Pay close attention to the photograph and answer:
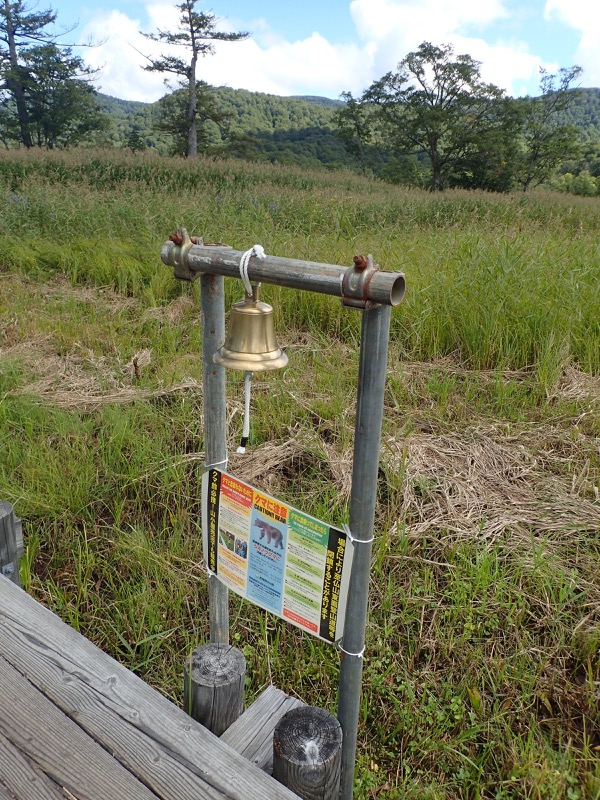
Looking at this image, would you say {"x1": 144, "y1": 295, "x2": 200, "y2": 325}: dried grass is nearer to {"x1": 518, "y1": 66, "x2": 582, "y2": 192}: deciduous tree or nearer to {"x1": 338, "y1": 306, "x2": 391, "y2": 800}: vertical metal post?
{"x1": 338, "y1": 306, "x2": 391, "y2": 800}: vertical metal post

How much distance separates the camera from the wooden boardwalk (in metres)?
1.03

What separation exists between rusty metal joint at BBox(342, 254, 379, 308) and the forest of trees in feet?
74.1

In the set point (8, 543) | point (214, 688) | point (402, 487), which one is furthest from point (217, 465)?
point (402, 487)

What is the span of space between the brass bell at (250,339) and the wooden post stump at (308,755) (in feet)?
2.30

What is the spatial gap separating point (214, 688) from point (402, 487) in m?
1.30

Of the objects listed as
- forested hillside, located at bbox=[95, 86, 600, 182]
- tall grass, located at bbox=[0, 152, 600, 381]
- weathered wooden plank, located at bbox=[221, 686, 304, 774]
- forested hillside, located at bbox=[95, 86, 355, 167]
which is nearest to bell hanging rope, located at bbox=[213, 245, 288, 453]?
weathered wooden plank, located at bbox=[221, 686, 304, 774]

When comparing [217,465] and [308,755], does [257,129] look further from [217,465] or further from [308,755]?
[308,755]

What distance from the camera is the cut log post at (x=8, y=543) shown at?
1728 mm

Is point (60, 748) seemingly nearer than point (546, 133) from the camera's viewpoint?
Yes

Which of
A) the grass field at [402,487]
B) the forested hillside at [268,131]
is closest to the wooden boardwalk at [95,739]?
the grass field at [402,487]

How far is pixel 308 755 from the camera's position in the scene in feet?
3.43

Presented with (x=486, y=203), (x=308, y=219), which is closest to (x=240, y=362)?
(x=308, y=219)

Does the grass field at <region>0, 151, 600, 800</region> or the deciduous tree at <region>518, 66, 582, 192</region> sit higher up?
the deciduous tree at <region>518, 66, 582, 192</region>

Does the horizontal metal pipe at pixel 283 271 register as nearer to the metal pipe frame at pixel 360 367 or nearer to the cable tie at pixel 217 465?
the metal pipe frame at pixel 360 367
